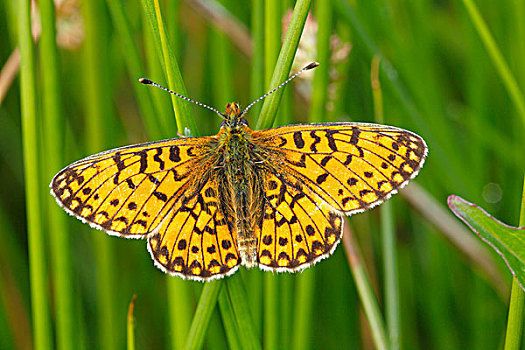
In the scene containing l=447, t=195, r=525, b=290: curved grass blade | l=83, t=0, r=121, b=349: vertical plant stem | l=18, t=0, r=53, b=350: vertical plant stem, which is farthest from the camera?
l=83, t=0, r=121, b=349: vertical plant stem

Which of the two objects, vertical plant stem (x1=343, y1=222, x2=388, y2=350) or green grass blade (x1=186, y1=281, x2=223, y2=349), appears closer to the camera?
green grass blade (x1=186, y1=281, x2=223, y2=349)

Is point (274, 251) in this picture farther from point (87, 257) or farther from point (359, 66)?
point (87, 257)

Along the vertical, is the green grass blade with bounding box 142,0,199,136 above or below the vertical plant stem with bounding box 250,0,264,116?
below

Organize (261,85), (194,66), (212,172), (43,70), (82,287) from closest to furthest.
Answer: (43,70), (212,172), (261,85), (82,287), (194,66)

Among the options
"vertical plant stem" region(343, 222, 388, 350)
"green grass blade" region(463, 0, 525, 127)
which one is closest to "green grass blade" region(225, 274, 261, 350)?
"vertical plant stem" region(343, 222, 388, 350)

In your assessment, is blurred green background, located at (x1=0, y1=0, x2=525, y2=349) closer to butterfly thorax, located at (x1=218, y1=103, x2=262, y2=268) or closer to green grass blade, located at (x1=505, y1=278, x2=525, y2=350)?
butterfly thorax, located at (x1=218, y1=103, x2=262, y2=268)

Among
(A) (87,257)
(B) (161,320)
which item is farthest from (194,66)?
(B) (161,320)

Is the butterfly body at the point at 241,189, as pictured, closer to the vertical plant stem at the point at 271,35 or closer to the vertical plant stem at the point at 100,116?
the vertical plant stem at the point at 271,35
